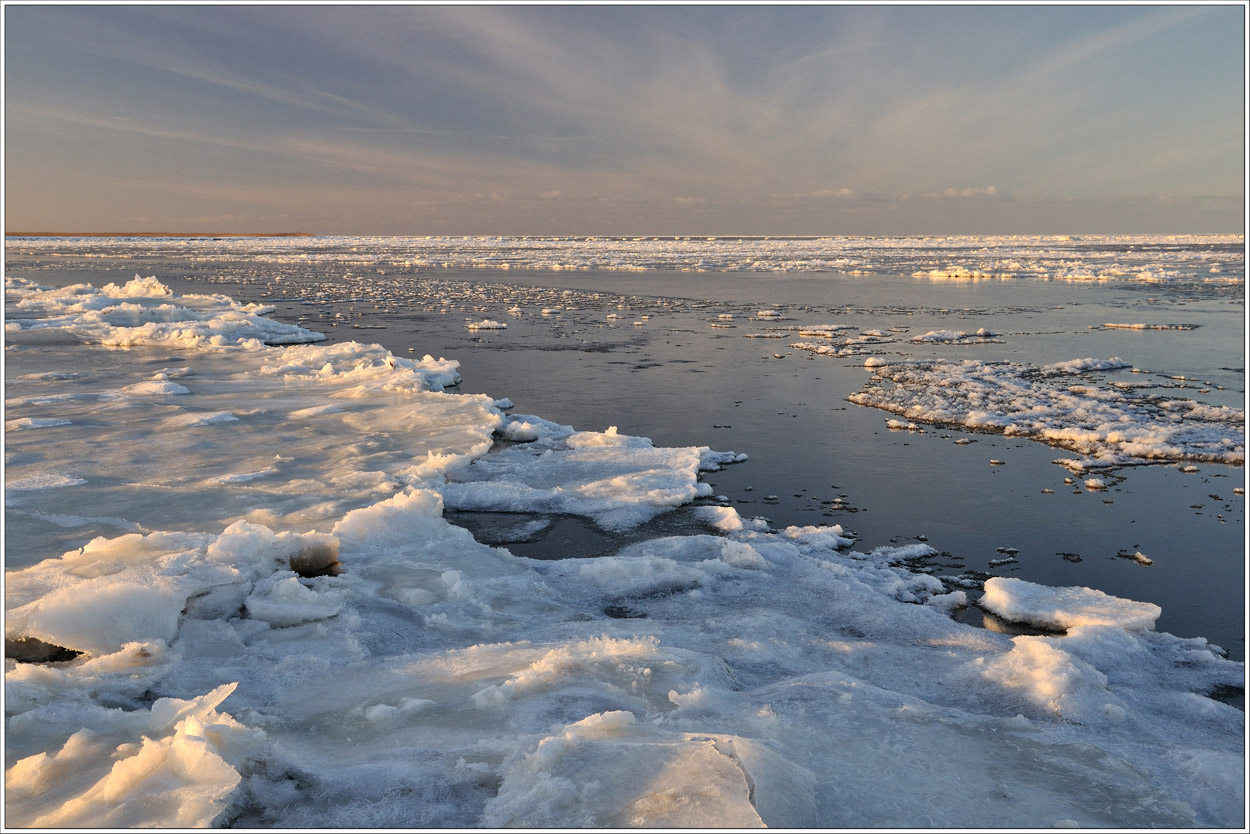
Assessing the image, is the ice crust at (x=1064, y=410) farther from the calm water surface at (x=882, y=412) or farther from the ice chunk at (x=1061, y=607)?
the ice chunk at (x=1061, y=607)

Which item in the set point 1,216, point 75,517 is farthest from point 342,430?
point 1,216

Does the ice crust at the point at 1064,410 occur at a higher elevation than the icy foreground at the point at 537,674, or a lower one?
higher

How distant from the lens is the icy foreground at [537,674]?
2902 mm

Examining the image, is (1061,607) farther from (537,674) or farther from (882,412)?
(882,412)

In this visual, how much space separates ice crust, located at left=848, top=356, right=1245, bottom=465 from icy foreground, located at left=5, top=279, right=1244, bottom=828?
4091 millimetres

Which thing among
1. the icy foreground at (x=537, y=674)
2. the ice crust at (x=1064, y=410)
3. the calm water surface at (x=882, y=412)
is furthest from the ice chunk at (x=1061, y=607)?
the ice crust at (x=1064, y=410)

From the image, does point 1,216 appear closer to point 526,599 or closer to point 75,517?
point 75,517

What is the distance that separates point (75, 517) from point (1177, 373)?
15.2m

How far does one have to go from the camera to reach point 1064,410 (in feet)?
A: 31.9

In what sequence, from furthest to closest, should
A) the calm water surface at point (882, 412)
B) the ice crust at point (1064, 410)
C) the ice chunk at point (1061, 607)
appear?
the ice crust at point (1064, 410)
the calm water surface at point (882, 412)
the ice chunk at point (1061, 607)

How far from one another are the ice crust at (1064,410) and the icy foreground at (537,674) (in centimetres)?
409

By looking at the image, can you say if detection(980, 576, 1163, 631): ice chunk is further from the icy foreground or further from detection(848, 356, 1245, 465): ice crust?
detection(848, 356, 1245, 465): ice crust

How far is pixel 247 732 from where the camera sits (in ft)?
10.2

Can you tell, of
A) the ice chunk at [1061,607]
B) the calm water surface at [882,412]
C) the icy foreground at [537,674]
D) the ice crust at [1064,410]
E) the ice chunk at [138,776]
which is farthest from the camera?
the ice crust at [1064,410]
